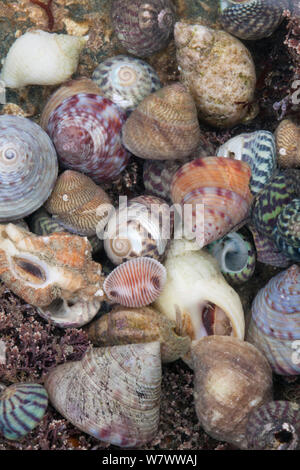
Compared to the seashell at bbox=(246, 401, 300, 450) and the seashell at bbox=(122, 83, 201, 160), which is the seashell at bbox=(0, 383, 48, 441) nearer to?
the seashell at bbox=(246, 401, 300, 450)

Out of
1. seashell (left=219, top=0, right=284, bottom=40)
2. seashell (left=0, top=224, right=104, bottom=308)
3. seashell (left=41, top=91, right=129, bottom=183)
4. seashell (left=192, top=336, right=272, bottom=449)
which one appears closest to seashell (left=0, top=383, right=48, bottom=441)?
seashell (left=0, top=224, right=104, bottom=308)

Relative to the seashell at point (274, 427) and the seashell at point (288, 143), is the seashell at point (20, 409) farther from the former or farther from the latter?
the seashell at point (288, 143)

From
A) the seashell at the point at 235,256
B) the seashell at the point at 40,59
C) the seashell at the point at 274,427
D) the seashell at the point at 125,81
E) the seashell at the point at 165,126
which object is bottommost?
the seashell at the point at 274,427

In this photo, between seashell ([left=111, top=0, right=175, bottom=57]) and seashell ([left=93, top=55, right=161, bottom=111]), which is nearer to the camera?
seashell ([left=111, top=0, right=175, bottom=57])

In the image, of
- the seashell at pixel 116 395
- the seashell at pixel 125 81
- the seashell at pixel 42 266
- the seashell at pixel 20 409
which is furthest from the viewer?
the seashell at pixel 125 81

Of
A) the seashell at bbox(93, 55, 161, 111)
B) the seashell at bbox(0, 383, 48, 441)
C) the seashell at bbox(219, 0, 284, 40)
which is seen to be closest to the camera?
the seashell at bbox(0, 383, 48, 441)

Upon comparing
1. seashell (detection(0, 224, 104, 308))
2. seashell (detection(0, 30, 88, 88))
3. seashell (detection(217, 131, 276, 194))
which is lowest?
seashell (detection(0, 224, 104, 308))

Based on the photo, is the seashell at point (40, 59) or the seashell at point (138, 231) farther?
the seashell at point (40, 59)

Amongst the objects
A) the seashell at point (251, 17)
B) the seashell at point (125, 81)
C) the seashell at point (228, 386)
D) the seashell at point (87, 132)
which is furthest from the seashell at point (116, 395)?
the seashell at point (251, 17)
